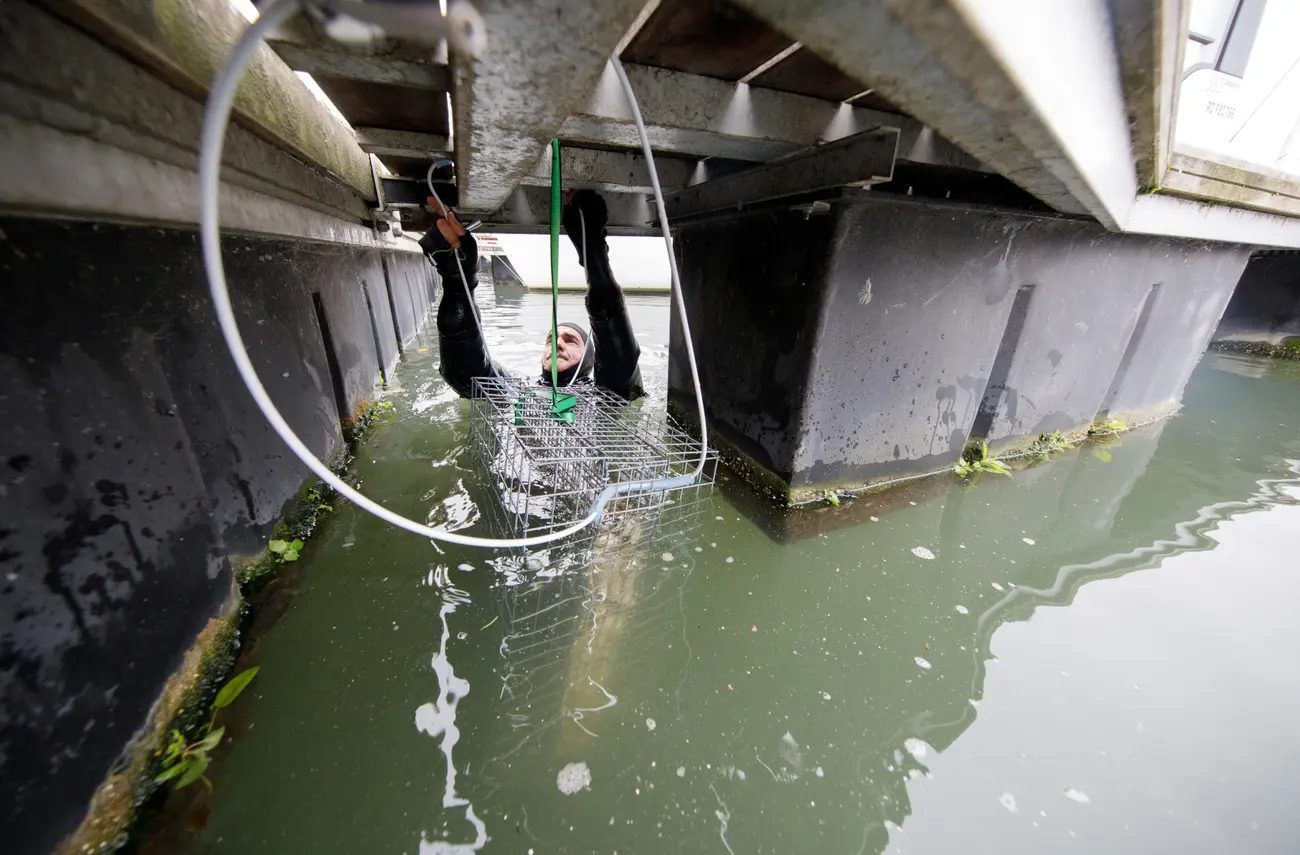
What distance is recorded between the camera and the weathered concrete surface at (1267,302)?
6770mm

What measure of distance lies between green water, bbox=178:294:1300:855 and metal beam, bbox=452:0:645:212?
1.63 m

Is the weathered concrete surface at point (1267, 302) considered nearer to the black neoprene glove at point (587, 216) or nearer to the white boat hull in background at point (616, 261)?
the white boat hull in background at point (616, 261)

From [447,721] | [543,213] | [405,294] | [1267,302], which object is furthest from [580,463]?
[1267,302]

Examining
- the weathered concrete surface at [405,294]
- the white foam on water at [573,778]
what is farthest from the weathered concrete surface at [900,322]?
the weathered concrete surface at [405,294]

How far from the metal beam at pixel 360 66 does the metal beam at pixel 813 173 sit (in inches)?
56.3

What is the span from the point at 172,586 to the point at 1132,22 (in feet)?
9.55

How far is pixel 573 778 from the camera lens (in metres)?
1.19

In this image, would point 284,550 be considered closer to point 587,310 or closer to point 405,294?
point 587,310

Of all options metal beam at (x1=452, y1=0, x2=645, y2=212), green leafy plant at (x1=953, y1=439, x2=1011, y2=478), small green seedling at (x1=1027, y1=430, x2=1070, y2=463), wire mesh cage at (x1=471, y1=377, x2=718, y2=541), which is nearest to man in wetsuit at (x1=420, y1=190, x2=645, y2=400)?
wire mesh cage at (x1=471, y1=377, x2=718, y2=541)

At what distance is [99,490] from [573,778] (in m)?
1.37

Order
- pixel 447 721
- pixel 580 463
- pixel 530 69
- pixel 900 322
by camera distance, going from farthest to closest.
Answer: pixel 900 322
pixel 580 463
pixel 447 721
pixel 530 69

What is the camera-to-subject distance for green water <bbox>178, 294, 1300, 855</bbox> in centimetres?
112

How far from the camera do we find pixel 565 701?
1.38 m

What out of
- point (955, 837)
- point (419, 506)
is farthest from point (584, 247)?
point (955, 837)
